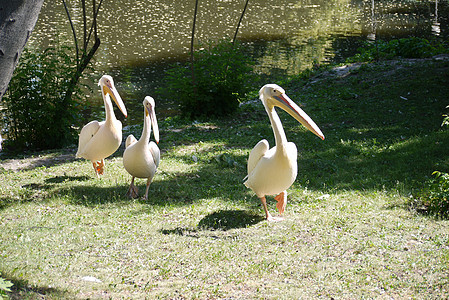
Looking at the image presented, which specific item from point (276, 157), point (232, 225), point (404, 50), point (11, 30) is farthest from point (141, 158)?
point (404, 50)

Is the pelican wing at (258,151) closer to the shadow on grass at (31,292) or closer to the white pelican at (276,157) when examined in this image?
the white pelican at (276,157)

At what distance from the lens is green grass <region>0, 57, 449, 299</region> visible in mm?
4164

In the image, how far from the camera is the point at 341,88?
45.5 feet

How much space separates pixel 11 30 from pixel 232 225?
362cm

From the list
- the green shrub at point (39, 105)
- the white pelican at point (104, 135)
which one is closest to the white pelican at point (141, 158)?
the white pelican at point (104, 135)

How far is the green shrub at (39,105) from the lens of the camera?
995cm

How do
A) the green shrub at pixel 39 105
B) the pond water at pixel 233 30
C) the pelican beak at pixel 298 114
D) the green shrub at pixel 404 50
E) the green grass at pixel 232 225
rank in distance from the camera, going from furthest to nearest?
the pond water at pixel 233 30 → the green shrub at pixel 404 50 → the green shrub at pixel 39 105 → the pelican beak at pixel 298 114 → the green grass at pixel 232 225

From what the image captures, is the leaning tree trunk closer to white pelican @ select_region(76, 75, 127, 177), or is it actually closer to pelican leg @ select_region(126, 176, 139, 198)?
pelican leg @ select_region(126, 176, 139, 198)

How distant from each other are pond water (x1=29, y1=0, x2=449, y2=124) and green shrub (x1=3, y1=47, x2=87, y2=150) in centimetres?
319

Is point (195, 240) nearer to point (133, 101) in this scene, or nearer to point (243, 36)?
point (133, 101)

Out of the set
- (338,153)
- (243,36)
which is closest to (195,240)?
(338,153)

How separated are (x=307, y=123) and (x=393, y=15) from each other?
94.4ft

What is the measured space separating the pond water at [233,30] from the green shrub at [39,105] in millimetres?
3191

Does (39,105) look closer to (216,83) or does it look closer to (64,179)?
(64,179)
